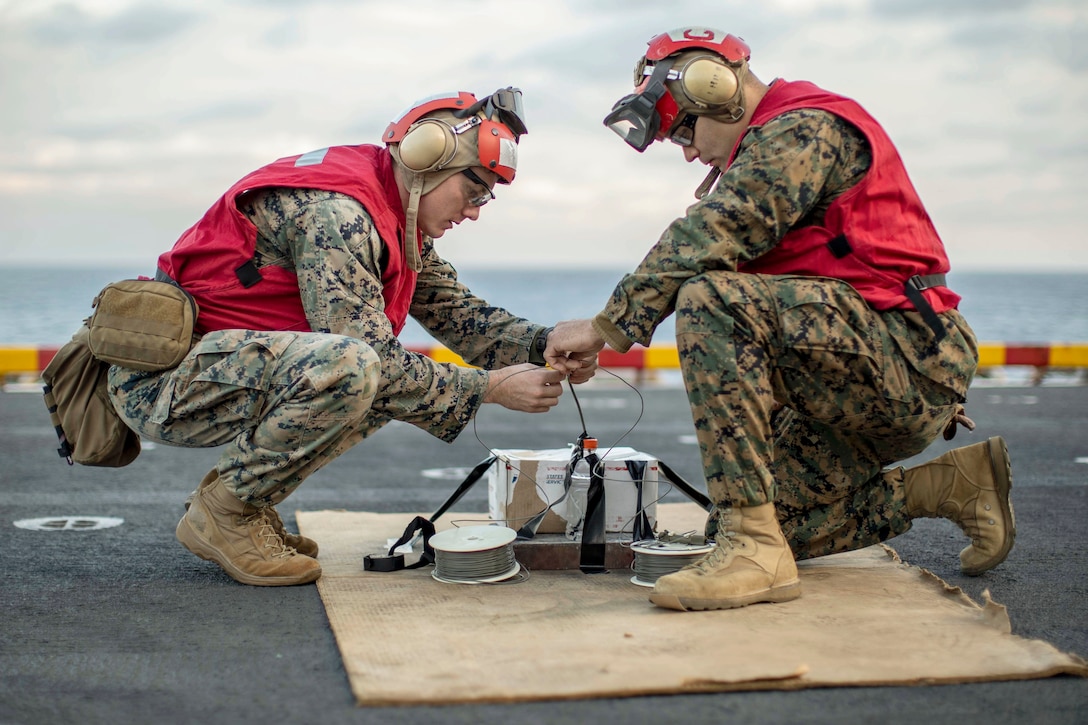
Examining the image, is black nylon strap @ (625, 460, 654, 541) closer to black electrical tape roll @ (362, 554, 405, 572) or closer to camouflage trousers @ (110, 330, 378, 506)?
black electrical tape roll @ (362, 554, 405, 572)

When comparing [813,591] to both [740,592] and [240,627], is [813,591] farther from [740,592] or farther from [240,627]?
[240,627]

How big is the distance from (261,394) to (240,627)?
710mm

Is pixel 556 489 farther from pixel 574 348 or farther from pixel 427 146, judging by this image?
pixel 427 146

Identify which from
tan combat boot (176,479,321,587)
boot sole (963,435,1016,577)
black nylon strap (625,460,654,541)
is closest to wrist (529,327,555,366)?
black nylon strap (625,460,654,541)

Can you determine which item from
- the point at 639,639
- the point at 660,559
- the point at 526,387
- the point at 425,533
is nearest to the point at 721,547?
the point at 660,559

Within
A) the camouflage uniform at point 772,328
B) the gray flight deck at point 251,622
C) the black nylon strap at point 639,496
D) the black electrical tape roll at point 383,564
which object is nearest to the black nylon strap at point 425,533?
the black electrical tape roll at point 383,564

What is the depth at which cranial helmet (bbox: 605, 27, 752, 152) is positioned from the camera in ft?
10.9

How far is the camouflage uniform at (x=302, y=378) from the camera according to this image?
3238 millimetres

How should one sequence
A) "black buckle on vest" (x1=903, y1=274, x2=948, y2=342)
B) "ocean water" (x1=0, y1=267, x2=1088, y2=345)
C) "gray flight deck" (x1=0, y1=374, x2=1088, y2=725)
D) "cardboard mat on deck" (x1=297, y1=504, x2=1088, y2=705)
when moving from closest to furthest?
"gray flight deck" (x1=0, y1=374, x2=1088, y2=725) → "cardboard mat on deck" (x1=297, y1=504, x2=1088, y2=705) → "black buckle on vest" (x1=903, y1=274, x2=948, y2=342) → "ocean water" (x1=0, y1=267, x2=1088, y2=345)

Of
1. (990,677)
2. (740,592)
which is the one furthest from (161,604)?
(990,677)

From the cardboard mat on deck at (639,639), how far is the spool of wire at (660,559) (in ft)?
0.20

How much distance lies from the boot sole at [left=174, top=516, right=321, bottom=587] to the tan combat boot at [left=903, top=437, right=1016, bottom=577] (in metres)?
1.97

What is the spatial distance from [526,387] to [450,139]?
0.84 metres

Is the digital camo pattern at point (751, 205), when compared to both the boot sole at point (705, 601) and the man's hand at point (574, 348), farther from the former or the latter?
the boot sole at point (705, 601)
